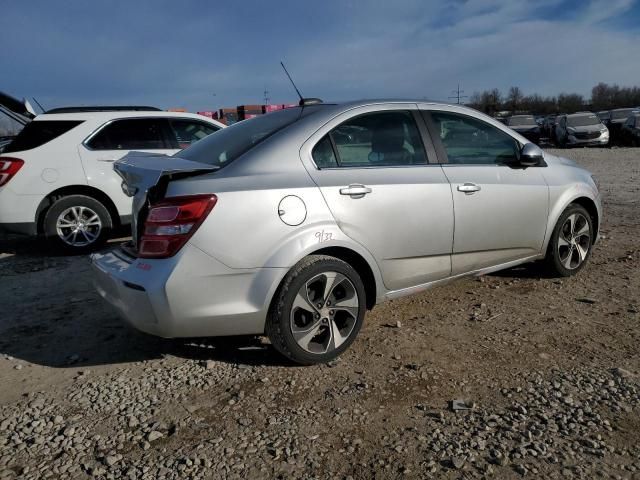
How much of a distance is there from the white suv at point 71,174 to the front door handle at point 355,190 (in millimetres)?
4109

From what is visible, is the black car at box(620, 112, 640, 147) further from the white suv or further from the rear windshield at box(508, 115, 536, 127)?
the white suv

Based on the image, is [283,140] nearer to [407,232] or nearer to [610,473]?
[407,232]

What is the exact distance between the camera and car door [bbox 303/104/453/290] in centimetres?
328

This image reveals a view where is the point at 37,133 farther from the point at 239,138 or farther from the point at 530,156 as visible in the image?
the point at 530,156

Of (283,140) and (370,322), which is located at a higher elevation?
(283,140)

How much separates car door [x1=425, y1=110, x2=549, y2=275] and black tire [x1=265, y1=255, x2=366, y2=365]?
1.07m

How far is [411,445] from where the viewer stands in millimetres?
2465

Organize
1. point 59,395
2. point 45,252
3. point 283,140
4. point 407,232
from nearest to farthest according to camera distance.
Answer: point 59,395 → point 283,140 → point 407,232 → point 45,252

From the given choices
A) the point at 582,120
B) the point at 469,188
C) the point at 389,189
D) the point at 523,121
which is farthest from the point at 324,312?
the point at 523,121

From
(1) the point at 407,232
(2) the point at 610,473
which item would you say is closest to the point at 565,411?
(2) the point at 610,473

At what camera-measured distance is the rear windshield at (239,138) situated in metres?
3.34

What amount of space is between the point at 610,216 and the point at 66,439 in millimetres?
7682

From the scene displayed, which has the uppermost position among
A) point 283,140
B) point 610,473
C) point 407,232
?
point 283,140

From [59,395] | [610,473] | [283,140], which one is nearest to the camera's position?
[610,473]
